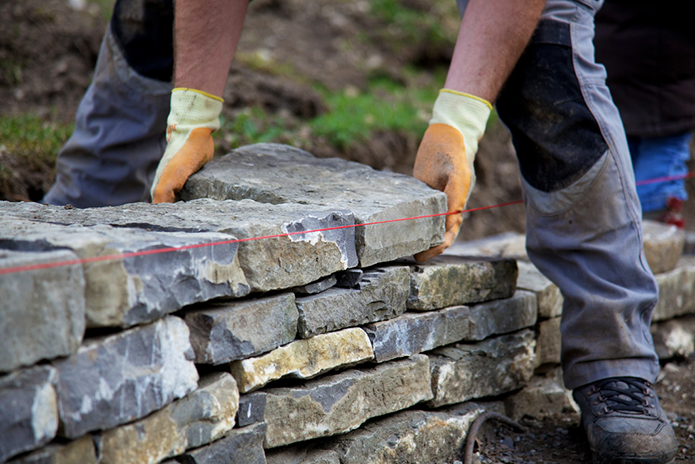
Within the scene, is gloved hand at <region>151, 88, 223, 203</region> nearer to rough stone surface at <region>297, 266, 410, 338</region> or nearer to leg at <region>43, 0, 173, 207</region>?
leg at <region>43, 0, 173, 207</region>

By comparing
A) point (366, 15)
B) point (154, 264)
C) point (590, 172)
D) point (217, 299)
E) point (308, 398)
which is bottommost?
point (308, 398)

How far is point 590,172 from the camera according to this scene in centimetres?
189

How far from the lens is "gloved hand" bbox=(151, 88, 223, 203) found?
1996 millimetres

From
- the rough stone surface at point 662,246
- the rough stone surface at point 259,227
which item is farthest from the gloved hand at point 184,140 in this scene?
the rough stone surface at point 662,246

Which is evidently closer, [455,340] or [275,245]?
[275,245]

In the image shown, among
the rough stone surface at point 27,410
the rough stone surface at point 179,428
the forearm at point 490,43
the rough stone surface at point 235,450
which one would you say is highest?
the forearm at point 490,43

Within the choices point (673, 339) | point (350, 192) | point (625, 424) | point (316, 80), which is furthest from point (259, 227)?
point (316, 80)

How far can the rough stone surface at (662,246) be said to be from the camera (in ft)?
9.64

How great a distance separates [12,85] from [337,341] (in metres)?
3.47

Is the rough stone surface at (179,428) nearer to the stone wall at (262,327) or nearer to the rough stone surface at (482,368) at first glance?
the stone wall at (262,327)

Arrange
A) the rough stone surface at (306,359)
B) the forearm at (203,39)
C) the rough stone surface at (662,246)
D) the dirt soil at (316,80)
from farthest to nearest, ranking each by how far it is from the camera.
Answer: the rough stone surface at (662,246) → the dirt soil at (316,80) → the forearm at (203,39) → the rough stone surface at (306,359)

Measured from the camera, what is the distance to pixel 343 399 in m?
1.71

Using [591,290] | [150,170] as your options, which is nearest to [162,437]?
[591,290]

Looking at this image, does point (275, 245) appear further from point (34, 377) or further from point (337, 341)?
point (34, 377)
